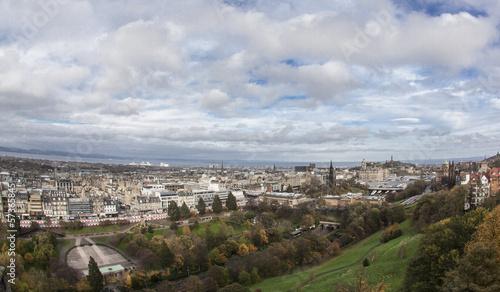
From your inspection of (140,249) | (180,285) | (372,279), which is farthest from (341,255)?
(140,249)

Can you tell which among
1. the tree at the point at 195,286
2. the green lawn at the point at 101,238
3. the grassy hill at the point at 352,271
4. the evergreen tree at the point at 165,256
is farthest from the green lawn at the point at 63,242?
the grassy hill at the point at 352,271

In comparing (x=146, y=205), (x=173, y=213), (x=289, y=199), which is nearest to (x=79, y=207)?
(x=146, y=205)

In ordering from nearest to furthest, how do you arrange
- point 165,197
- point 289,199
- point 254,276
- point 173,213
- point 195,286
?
point 195,286, point 254,276, point 173,213, point 165,197, point 289,199

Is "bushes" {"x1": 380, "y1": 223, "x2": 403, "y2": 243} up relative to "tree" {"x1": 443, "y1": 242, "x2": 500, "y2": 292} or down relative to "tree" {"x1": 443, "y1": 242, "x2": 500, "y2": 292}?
down

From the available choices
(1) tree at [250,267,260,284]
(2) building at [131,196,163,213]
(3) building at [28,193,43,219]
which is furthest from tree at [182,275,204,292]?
(3) building at [28,193,43,219]

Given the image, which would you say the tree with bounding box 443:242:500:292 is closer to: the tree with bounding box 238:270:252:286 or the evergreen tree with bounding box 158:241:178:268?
the tree with bounding box 238:270:252:286

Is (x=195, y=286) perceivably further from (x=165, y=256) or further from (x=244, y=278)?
(x=165, y=256)

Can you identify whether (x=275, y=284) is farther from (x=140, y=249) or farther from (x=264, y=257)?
(x=140, y=249)

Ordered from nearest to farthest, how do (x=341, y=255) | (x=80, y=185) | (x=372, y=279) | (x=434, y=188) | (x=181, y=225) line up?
(x=372, y=279) < (x=341, y=255) < (x=181, y=225) < (x=434, y=188) < (x=80, y=185)

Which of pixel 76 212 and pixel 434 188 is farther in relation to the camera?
pixel 434 188
